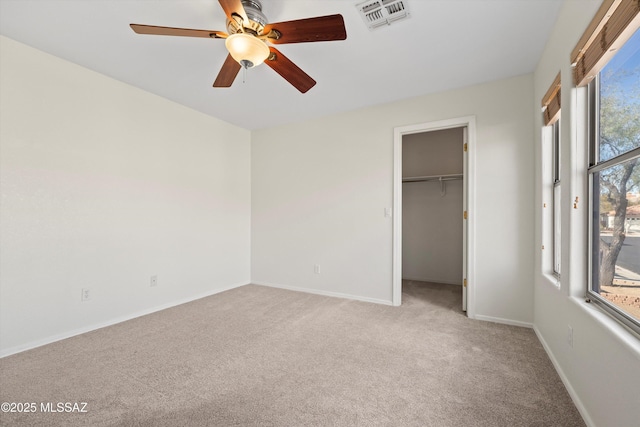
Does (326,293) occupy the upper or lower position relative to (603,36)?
lower

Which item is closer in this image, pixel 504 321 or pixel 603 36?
pixel 603 36

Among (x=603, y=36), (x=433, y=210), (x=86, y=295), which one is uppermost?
(x=603, y=36)

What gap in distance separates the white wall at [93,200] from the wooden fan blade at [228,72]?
1.49 meters

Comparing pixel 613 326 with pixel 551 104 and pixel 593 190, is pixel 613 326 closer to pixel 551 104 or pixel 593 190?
pixel 593 190


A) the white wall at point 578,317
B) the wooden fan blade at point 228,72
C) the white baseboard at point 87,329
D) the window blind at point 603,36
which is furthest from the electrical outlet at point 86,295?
the window blind at point 603,36

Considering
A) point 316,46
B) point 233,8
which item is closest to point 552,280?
point 316,46

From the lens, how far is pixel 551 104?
2.26 m

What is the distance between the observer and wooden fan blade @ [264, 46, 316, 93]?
1976mm

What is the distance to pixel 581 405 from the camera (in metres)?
1.57

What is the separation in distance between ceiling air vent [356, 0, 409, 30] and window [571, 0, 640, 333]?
1.07 metres

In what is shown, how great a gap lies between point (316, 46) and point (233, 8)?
954mm

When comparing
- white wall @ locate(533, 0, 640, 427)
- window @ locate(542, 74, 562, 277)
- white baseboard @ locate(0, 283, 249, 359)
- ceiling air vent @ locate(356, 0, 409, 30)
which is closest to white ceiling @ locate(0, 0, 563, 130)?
ceiling air vent @ locate(356, 0, 409, 30)

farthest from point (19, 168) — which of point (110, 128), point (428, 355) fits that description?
point (428, 355)

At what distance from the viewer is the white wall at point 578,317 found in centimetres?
119
